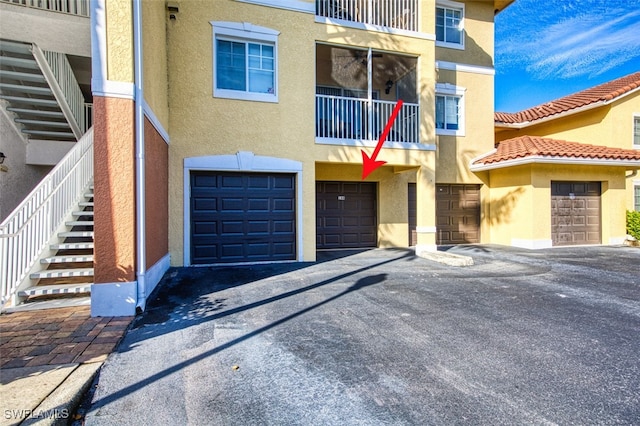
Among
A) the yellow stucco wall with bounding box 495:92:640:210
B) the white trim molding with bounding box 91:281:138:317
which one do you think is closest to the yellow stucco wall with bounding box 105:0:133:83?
the white trim molding with bounding box 91:281:138:317

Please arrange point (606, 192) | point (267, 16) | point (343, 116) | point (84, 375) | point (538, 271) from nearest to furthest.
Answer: point (84, 375)
point (538, 271)
point (267, 16)
point (343, 116)
point (606, 192)

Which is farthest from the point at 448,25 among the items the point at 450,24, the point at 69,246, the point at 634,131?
the point at 69,246

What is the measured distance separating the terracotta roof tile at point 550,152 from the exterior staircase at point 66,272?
11.5m

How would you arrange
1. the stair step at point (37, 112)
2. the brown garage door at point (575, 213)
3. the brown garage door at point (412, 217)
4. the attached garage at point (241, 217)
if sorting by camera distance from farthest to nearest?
the brown garage door at point (412, 217) → the brown garage door at point (575, 213) → the attached garage at point (241, 217) → the stair step at point (37, 112)

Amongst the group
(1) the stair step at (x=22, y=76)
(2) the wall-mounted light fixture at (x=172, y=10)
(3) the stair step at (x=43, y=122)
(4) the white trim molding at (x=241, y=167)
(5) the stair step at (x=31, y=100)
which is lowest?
(4) the white trim molding at (x=241, y=167)

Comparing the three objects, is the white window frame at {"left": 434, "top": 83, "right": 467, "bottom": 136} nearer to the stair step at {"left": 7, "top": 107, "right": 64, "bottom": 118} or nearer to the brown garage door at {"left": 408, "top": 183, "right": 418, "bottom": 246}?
the brown garage door at {"left": 408, "top": 183, "right": 418, "bottom": 246}

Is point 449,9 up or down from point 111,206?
up

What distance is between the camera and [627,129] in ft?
41.3

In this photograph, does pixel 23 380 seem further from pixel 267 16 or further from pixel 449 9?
pixel 449 9

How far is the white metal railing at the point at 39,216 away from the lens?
4832mm

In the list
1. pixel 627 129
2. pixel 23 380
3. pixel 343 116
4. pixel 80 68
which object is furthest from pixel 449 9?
pixel 23 380

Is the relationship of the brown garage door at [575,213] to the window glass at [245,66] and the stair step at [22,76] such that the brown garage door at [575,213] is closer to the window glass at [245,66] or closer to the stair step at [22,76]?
the window glass at [245,66]

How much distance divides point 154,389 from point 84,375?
72 centimetres

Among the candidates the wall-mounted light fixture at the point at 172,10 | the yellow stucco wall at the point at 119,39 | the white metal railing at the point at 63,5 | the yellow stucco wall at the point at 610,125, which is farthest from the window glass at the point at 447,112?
the white metal railing at the point at 63,5
